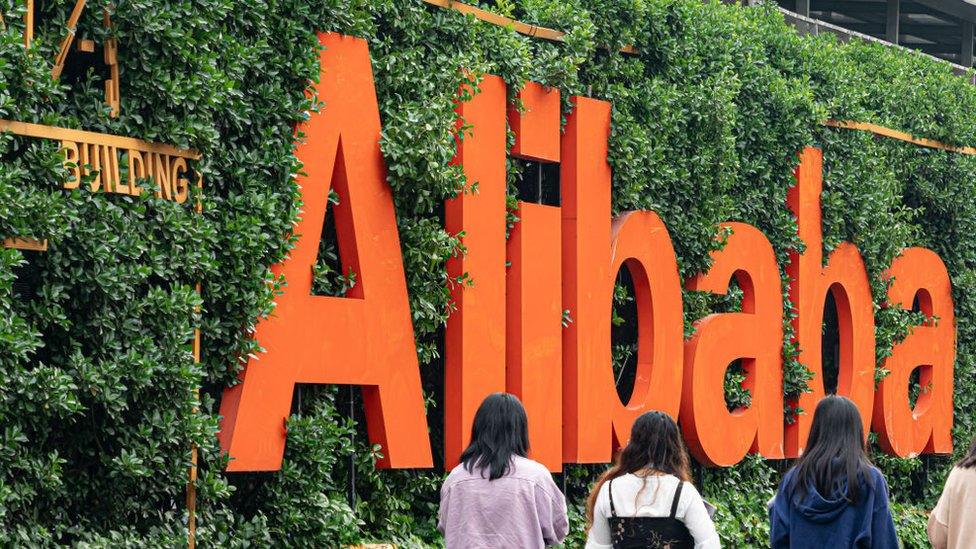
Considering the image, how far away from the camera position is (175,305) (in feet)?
27.5

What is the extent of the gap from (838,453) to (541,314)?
488cm

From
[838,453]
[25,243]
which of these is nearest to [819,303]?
[838,453]

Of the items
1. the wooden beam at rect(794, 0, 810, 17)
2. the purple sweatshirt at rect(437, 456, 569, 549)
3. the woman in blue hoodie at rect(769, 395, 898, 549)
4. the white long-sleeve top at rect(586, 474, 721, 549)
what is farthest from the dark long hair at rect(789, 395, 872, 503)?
the wooden beam at rect(794, 0, 810, 17)

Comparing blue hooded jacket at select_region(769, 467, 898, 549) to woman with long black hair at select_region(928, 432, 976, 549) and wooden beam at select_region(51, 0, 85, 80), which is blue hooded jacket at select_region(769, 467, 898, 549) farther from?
wooden beam at select_region(51, 0, 85, 80)

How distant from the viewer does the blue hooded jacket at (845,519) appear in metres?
6.39

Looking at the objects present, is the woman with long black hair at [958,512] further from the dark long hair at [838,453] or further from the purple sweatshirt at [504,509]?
the purple sweatshirt at [504,509]

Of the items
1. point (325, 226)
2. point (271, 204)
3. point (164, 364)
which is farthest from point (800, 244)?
point (164, 364)

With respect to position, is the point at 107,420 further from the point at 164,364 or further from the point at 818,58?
the point at 818,58

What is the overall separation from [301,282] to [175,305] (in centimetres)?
119

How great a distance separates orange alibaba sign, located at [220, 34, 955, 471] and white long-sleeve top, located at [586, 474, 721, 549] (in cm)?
319

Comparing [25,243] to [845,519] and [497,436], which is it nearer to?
[497,436]

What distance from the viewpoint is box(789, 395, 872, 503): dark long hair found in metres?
6.38

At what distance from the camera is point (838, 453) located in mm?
6414

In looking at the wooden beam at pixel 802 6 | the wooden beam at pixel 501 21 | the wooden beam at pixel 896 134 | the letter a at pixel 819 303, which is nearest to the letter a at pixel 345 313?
the wooden beam at pixel 501 21
